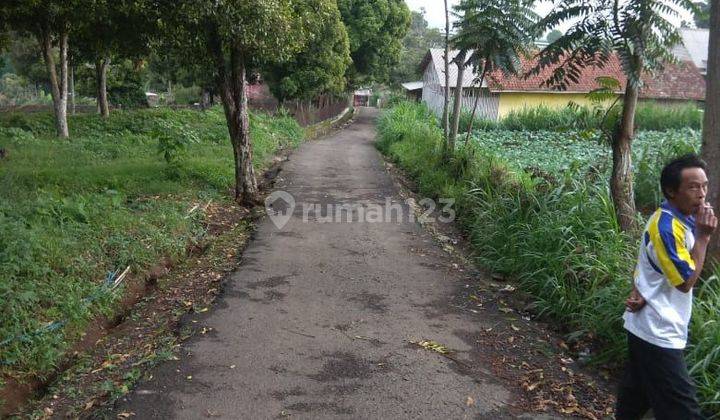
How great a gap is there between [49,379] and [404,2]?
100ft

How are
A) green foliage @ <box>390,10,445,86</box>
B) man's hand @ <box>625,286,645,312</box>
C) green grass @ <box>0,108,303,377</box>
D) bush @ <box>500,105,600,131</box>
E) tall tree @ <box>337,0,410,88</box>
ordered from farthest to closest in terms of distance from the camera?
green foliage @ <box>390,10,445,86</box>, tall tree @ <box>337,0,410,88</box>, bush @ <box>500,105,600,131</box>, green grass @ <box>0,108,303,377</box>, man's hand @ <box>625,286,645,312</box>

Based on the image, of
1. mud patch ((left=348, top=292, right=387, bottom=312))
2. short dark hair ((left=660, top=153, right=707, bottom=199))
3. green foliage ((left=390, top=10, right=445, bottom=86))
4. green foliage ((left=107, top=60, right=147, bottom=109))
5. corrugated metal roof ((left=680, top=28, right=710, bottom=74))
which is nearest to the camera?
short dark hair ((left=660, top=153, right=707, bottom=199))

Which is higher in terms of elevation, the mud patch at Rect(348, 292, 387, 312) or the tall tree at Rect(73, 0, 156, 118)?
the tall tree at Rect(73, 0, 156, 118)

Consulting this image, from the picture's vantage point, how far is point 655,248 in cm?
289

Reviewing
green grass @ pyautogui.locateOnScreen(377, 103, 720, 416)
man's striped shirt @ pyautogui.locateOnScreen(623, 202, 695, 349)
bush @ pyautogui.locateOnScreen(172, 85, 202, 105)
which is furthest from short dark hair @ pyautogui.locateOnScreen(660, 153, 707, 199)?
bush @ pyautogui.locateOnScreen(172, 85, 202, 105)

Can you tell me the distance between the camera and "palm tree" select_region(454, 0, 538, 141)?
9.75 m

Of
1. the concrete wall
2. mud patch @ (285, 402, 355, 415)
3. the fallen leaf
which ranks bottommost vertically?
mud patch @ (285, 402, 355, 415)

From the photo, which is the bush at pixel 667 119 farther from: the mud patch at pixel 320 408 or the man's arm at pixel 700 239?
the mud patch at pixel 320 408

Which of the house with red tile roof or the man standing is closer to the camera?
the man standing

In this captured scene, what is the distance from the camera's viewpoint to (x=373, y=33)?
96.4 feet

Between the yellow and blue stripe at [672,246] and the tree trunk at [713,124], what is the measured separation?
1.69m

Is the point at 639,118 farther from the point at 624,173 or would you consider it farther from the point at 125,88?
the point at 125,88

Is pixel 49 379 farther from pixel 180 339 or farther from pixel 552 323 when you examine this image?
pixel 552 323

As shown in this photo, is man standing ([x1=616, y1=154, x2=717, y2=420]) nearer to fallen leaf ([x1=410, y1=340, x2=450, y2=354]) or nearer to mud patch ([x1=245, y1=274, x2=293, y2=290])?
fallen leaf ([x1=410, y1=340, x2=450, y2=354])
